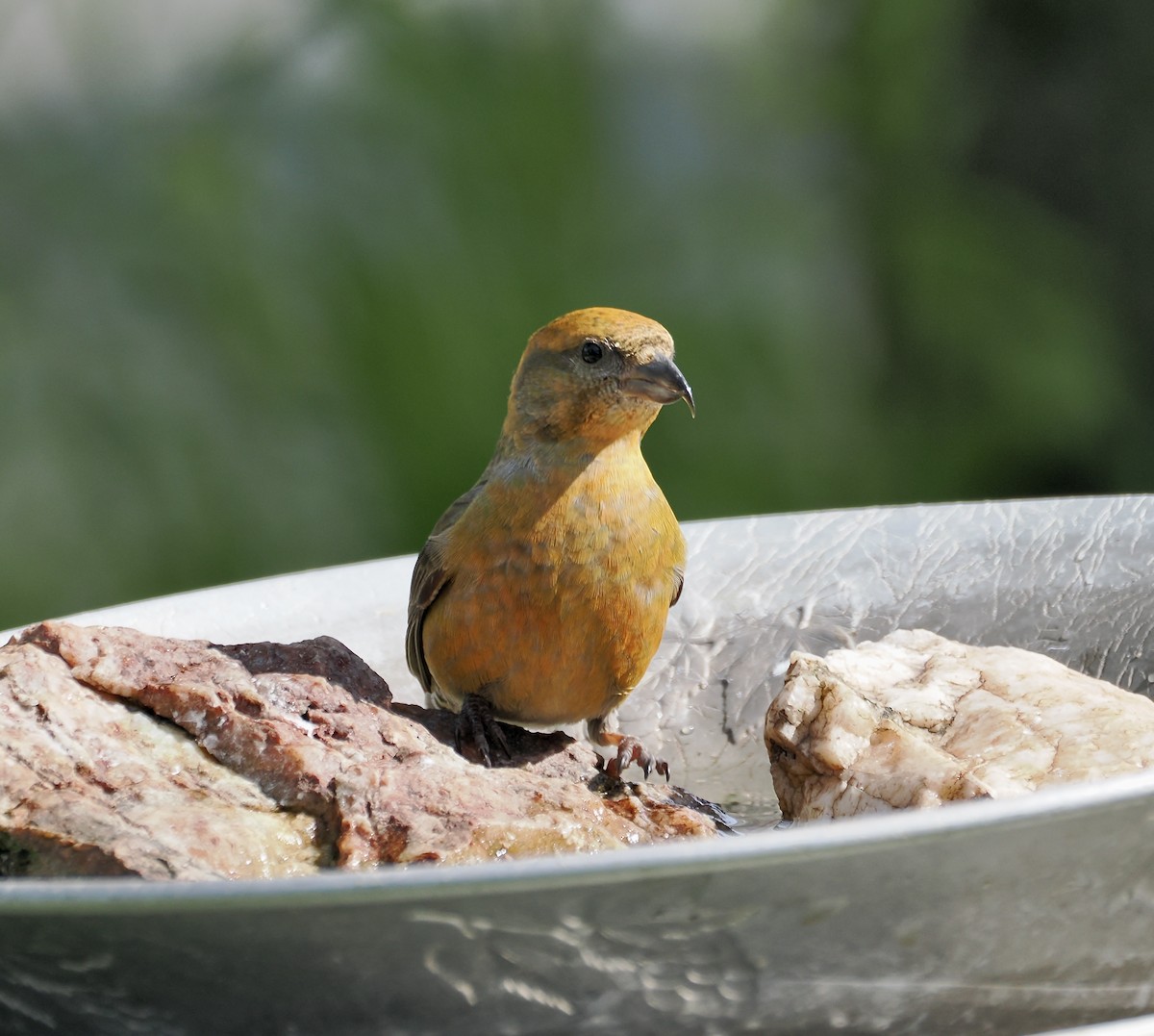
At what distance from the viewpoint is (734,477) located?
20.9 feet

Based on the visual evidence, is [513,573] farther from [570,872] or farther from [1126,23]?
[1126,23]

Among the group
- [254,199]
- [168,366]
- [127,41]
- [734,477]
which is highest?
[127,41]

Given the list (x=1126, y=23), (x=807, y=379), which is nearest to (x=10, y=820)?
(x=807, y=379)

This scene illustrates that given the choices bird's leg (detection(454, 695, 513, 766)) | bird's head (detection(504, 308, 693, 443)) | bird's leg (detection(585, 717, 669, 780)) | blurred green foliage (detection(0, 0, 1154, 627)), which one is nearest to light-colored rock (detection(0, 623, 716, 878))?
bird's leg (detection(454, 695, 513, 766))

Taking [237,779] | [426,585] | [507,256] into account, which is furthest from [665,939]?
[507,256]

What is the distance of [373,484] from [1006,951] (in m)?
4.57

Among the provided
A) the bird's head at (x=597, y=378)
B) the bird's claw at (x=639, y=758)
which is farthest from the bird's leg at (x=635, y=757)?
the bird's head at (x=597, y=378)

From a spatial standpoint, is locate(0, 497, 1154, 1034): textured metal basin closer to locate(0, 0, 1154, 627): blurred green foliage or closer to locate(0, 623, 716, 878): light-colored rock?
locate(0, 623, 716, 878): light-colored rock

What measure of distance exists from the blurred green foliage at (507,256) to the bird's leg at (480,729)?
3.31 m

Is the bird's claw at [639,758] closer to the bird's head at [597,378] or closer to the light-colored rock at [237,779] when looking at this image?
the light-colored rock at [237,779]

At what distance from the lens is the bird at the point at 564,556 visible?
7.90 ft

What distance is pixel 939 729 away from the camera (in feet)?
7.16

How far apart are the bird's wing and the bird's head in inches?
7.0

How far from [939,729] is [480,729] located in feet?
2.28
